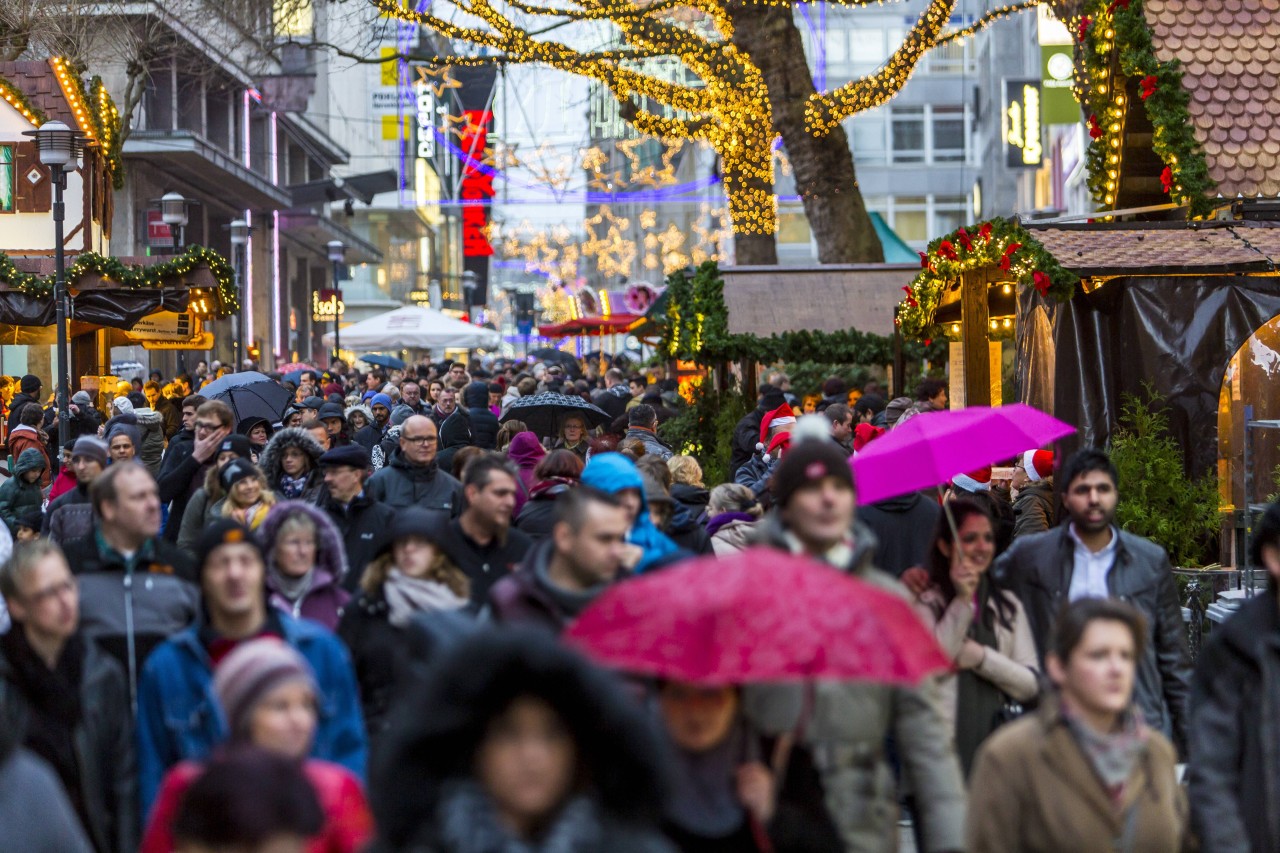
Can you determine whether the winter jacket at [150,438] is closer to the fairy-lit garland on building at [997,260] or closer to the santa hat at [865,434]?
the santa hat at [865,434]

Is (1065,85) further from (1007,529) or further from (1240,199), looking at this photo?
(1007,529)

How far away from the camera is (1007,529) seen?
11.1 meters

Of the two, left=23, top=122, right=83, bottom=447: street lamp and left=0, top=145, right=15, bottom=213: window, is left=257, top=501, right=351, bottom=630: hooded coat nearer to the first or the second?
left=23, top=122, right=83, bottom=447: street lamp

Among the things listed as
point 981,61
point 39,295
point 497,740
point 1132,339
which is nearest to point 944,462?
point 497,740

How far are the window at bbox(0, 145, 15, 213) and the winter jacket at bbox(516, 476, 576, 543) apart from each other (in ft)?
73.7

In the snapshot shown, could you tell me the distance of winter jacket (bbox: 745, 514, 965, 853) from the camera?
14.8 ft

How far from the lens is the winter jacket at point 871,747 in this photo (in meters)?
4.50

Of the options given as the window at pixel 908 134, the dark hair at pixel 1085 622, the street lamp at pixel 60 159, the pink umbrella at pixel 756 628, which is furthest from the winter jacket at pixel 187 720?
the window at pixel 908 134

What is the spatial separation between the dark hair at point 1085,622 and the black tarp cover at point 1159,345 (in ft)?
24.8

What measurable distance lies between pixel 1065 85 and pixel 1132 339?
23.4 m

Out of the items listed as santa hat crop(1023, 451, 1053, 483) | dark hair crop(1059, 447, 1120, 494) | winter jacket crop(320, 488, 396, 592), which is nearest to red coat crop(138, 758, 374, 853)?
dark hair crop(1059, 447, 1120, 494)

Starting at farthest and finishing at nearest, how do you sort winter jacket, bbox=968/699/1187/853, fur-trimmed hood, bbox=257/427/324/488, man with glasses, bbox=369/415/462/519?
fur-trimmed hood, bbox=257/427/324/488
man with glasses, bbox=369/415/462/519
winter jacket, bbox=968/699/1187/853

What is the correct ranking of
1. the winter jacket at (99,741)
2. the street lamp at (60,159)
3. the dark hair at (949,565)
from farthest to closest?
the street lamp at (60,159)
the dark hair at (949,565)
the winter jacket at (99,741)

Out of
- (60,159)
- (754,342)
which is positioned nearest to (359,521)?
(60,159)
